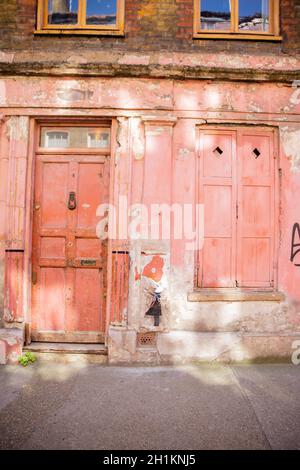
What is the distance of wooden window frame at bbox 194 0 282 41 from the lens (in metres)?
4.22

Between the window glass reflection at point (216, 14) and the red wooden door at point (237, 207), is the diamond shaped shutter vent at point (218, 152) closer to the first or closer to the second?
the red wooden door at point (237, 207)

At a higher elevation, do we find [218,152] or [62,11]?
[62,11]

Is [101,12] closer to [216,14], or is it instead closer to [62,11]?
[62,11]

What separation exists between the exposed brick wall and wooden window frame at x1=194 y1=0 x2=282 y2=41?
64 mm

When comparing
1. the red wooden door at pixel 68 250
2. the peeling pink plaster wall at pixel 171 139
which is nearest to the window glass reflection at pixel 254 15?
the peeling pink plaster wall at pixel 171 139

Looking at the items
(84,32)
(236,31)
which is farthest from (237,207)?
(84,32)

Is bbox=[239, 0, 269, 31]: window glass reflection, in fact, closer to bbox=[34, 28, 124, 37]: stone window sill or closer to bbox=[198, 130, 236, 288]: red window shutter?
bbox=[198, 130, 236, 288]: red window shutter

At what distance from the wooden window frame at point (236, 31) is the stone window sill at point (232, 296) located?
3628mm

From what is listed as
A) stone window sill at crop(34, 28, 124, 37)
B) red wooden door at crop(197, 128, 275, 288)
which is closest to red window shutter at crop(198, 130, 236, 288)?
red wooden door at crop(197, 128, 275, 288)

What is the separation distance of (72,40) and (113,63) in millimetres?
824

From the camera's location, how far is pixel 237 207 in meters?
4.21

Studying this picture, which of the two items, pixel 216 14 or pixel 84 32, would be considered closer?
pixel 84 32

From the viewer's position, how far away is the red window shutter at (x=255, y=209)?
4199 mm

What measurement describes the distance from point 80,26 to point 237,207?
136 inches
